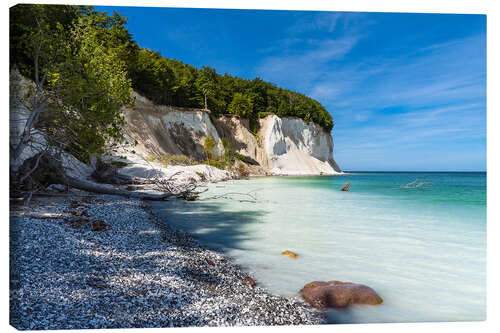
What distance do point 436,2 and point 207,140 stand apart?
20429 mm

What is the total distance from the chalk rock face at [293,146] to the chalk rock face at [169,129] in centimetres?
704

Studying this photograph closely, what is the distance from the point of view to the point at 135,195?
6406 millimetres

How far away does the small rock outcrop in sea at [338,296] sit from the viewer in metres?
2.29

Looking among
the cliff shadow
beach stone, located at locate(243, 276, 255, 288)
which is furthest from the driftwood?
beach stone, located at locate(243, 276, 255, 288)

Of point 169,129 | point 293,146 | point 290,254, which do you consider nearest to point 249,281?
point 290,254

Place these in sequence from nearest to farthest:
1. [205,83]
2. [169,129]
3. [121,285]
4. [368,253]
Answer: [121,285], [368,253], [169,129], [205,83]

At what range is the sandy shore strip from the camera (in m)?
1.77

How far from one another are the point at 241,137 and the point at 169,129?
926 cm

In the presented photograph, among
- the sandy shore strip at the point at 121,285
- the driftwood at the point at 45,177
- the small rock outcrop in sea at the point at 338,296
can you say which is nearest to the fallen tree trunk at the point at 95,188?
the driftwood at the point at 45,177

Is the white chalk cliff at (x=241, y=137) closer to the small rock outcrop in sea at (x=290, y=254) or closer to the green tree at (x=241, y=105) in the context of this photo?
the green tree at (x=241, y=105)

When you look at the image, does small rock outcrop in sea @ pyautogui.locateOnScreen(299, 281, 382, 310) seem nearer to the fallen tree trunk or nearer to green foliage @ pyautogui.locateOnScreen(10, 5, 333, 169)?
green foliage @ pyautogui.locateOnScreen(10, 5, 333, 169)

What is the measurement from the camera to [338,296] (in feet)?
7.60

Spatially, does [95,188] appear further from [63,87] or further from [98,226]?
[63,87]
